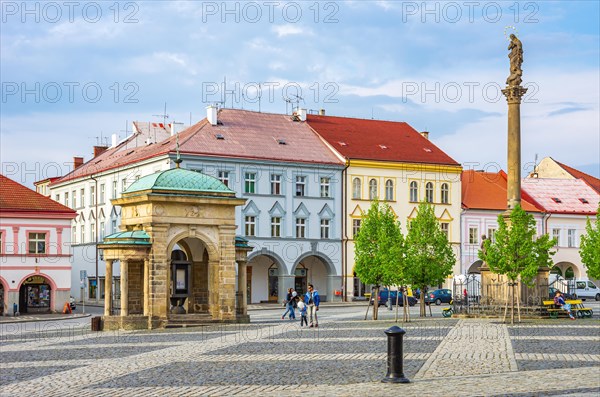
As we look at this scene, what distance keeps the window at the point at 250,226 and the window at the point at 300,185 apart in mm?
4151

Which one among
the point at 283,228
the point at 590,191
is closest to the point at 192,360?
the point at 283,228

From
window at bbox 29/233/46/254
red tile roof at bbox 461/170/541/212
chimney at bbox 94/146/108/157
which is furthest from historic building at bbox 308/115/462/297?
window at bbox 29/233/46/254

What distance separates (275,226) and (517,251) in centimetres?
3265

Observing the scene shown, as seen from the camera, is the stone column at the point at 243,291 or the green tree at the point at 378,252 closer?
the stone column at the point at 243,291

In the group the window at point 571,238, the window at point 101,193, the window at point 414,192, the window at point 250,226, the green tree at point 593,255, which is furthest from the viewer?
the window at point 571,238

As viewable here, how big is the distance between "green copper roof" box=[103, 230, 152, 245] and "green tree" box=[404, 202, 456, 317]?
13.6 meters

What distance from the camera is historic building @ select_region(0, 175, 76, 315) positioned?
6031 centimetres

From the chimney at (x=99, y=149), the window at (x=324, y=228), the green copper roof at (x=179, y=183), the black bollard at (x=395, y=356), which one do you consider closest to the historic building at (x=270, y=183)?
the window at (x=324, y=228)

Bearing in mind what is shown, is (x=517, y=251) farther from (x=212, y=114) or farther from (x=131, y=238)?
(x=212, y=114)

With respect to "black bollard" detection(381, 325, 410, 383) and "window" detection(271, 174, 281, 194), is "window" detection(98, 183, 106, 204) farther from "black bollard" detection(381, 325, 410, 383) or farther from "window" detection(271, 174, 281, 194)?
"black bollard" detection(381, 325, 410, 383)

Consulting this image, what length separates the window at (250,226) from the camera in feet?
232

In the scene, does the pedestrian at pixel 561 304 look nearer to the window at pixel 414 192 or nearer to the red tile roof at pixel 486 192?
the window at pixel 414 192

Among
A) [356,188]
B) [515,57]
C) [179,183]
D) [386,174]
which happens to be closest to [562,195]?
[386,174]

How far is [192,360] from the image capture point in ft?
81.9
